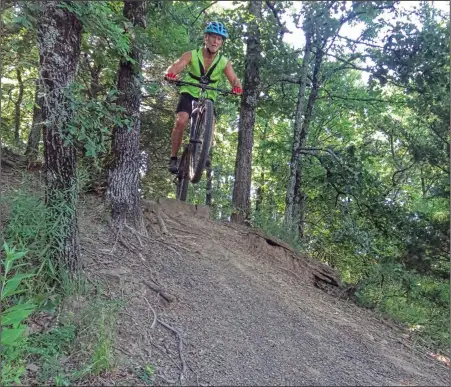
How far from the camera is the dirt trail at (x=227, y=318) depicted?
282 cm

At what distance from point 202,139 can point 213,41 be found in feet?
3.83

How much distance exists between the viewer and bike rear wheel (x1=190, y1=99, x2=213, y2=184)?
4605 mm

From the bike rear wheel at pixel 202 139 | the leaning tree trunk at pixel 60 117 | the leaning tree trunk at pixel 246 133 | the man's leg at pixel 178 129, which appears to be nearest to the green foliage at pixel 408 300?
the leaning tree trunk at pixel 246 133

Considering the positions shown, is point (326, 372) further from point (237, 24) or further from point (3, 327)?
point (237, 24)

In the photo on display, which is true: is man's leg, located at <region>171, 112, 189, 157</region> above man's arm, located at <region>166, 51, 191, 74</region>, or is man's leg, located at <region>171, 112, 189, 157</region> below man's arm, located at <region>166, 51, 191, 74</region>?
below

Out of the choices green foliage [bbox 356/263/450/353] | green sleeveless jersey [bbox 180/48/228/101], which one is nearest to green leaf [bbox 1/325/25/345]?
green sleeveless jersey [bbox 180/48/228/101]

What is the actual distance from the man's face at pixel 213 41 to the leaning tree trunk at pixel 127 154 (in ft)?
2.60

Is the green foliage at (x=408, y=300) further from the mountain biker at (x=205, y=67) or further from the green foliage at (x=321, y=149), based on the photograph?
the mountain biker at (x=205, y=67)

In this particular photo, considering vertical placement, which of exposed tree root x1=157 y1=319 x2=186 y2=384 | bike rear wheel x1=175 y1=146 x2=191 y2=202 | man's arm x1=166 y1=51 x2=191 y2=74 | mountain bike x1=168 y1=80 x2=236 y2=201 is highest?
man's arm x1=166 y1=51 x2=191 y2=74

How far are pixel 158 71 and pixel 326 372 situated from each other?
6972 mm

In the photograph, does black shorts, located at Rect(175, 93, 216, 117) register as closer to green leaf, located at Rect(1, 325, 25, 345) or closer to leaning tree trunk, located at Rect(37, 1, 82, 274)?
leaning tree trunk, located at Rect(37, 1, 82, 274)

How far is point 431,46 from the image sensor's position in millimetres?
5242

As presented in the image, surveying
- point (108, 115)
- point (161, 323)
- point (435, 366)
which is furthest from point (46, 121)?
point (435, 366)

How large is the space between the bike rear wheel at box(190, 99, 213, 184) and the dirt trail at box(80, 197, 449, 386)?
0.84 m
